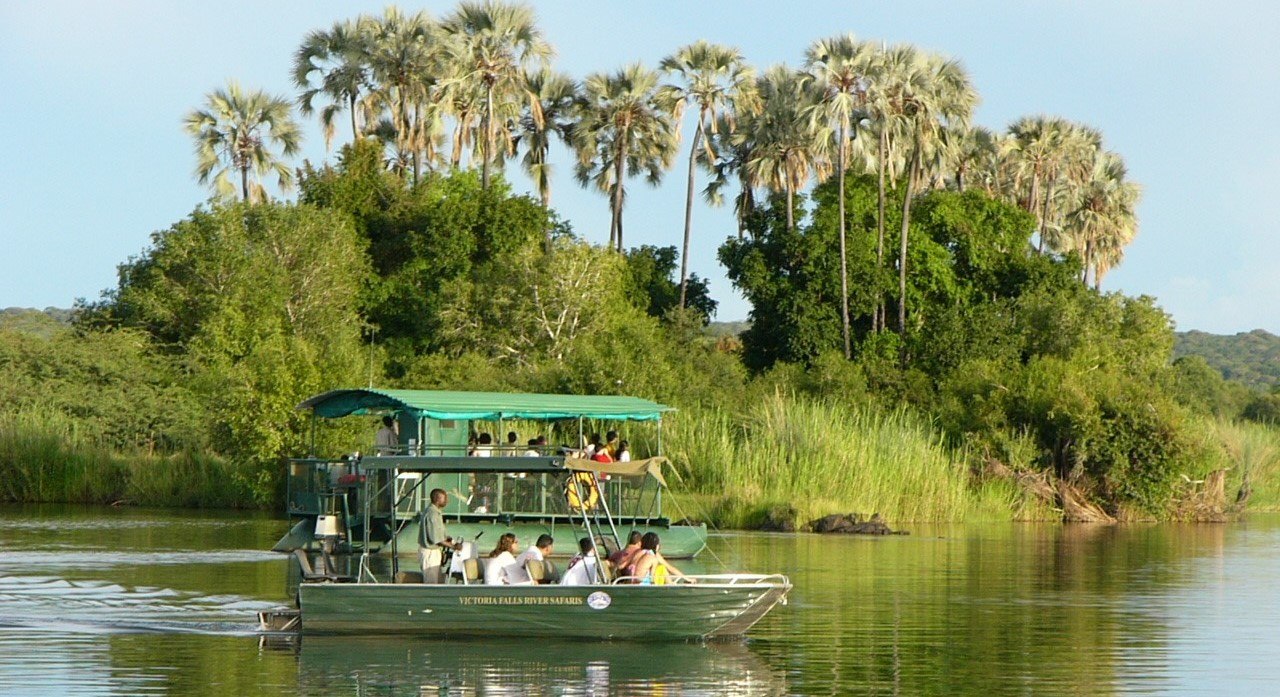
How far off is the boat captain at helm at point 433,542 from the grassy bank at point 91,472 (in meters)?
31.1

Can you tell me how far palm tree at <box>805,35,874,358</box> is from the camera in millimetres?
65188

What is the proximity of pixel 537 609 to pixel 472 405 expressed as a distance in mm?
9159

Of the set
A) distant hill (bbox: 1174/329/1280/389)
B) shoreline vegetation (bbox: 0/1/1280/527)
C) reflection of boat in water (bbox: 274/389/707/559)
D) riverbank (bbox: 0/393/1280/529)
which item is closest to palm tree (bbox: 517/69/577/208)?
shoreline vegetation (bbox: 0/1/1280/527)

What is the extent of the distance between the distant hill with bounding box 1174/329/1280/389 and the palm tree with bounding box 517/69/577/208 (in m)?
96.8


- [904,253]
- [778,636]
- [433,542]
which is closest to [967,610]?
[778,636]

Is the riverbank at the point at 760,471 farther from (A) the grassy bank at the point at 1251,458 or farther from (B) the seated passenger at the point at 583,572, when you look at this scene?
(B) the seated passenger at the point at 583,572

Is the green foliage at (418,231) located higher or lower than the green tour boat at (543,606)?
higher

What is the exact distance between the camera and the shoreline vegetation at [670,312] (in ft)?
164

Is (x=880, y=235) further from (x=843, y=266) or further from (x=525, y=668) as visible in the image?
(x=525, y=668)

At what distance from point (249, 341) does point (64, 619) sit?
113 feet

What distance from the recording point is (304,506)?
27766 mm

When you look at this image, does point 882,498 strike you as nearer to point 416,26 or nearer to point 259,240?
point 259,240

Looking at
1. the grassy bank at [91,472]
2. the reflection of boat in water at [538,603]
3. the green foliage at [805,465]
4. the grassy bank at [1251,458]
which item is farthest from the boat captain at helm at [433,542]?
the grassy bank at [1251,458]

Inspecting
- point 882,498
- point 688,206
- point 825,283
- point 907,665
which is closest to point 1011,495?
point 882,498
